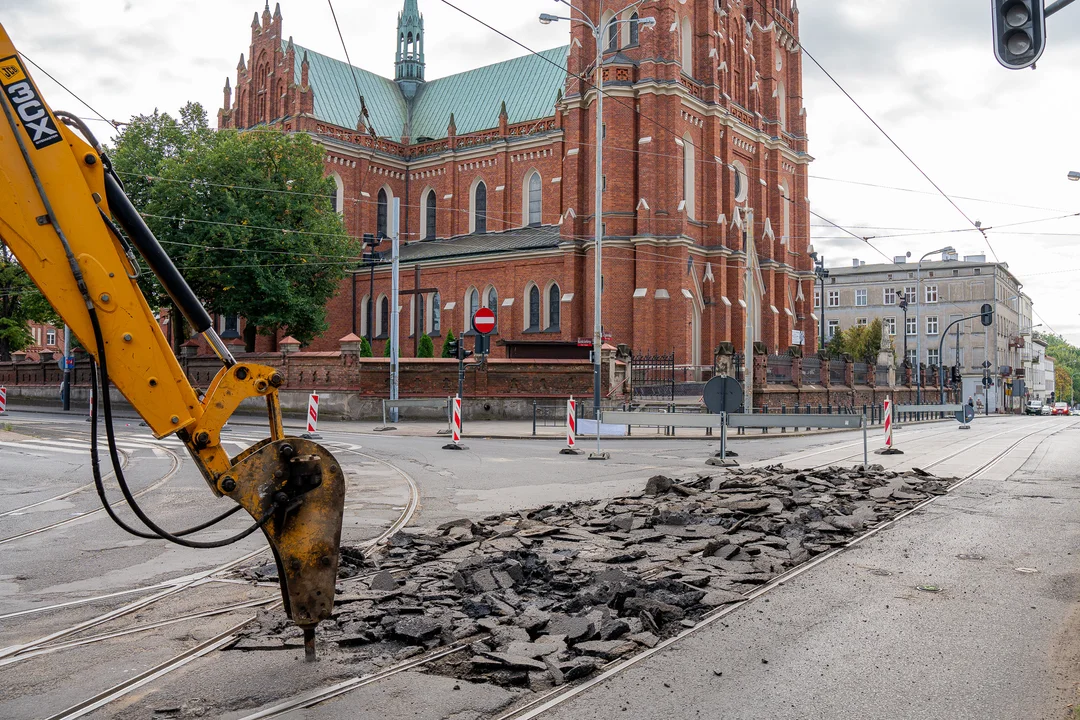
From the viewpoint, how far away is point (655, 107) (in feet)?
134

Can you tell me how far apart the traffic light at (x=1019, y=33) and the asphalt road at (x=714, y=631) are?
460cm

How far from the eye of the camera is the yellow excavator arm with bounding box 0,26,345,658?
387cm

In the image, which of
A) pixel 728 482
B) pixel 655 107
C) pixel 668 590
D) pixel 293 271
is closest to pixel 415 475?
pixel 728 482

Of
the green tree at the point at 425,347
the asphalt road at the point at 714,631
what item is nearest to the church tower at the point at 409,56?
the green tree at the point at 425,347

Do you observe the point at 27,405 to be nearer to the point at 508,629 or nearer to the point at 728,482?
the point at 728,482

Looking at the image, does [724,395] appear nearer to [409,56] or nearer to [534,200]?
[534,200]

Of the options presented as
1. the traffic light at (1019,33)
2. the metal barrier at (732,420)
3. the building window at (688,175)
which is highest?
the building window at (688,175)

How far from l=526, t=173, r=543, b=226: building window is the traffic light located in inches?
1618

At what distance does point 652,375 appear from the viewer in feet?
125

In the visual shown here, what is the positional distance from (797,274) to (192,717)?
50193 millimetres

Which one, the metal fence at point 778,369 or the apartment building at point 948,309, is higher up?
the apartment building at point 948,309

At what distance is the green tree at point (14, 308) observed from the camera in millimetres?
46469

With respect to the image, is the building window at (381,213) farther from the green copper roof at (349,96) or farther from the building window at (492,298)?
the building window at (492,298)

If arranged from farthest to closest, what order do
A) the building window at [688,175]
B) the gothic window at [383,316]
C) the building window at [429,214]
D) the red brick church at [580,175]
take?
1. the building window at [429,214]
2. the gothic window at [383,316]
3. the building window at [688,175]
4. the red brick church at [580,175]
